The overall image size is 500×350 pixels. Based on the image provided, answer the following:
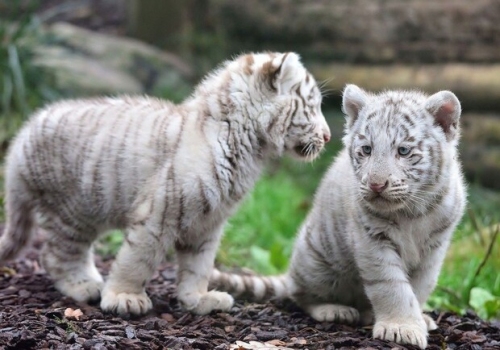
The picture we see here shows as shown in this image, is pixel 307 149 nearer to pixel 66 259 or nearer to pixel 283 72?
pixel 283 72

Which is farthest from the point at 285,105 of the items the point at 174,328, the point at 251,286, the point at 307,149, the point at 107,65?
the point at 107,65

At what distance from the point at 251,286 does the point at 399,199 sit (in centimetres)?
153

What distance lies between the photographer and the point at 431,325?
4.72m

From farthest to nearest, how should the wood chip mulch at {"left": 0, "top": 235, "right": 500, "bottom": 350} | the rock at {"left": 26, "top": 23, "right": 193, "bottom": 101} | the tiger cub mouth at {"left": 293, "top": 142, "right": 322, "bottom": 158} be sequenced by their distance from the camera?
the rock at {"left": 26, "top": 23, "right": 193, "bottom": 101} → the tiger cub mouth at {"left": 293, "top": 142, "right": 322, "bottom": 158} → the wood chip mulch at {"left": 0, "top": 235, "right": 500, "bottom": 350}

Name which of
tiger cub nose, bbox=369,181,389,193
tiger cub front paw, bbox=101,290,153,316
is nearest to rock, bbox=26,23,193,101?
tiger cub front paw, bbox=101,290,153,316

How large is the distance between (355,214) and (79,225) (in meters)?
1.81

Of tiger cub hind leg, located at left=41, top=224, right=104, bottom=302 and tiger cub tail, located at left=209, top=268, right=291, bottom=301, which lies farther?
tiger cub tail, located at left=209, top=268, right=291, bottom=301

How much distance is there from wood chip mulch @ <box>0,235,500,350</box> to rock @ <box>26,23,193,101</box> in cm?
465

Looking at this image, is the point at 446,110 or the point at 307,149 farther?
the point at 307,149

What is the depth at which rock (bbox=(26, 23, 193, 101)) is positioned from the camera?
31.8 feet

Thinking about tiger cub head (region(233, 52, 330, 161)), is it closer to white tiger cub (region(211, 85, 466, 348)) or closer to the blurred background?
white tiger cub (region(211, 85, 466, 348))

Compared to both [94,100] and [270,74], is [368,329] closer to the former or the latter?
[270,74]

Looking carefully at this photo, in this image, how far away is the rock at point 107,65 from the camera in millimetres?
9680

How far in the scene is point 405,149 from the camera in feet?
14.0
